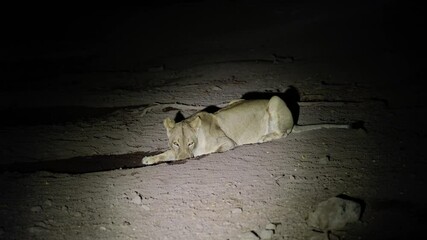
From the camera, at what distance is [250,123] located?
23.3ft

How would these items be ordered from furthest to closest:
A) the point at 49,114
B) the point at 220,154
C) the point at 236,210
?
the point at 49,114, the point at 220,154, the point at 236,210

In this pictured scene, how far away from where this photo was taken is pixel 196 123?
6840 millimetres

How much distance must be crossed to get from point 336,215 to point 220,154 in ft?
8.36

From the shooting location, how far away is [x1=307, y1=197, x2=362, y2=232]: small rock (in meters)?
4.85

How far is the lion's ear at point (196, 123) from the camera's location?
6.82 m

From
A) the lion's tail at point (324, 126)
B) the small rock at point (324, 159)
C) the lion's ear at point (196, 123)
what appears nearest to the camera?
the small rock at point (324, 159)

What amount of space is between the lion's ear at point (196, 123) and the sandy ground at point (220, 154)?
0.55 meters

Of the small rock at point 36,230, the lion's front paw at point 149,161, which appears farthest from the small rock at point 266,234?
the small rock at point 36,230

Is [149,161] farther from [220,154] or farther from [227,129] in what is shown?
[227,129]

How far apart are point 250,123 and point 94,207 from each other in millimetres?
2804

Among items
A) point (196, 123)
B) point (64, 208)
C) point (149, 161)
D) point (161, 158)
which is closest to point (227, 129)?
point (196, 123)

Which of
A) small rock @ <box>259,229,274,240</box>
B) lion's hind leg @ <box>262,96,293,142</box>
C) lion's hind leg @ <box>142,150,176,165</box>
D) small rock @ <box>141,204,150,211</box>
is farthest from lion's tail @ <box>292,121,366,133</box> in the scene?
small rock @ <box>141,204,150,211</box>

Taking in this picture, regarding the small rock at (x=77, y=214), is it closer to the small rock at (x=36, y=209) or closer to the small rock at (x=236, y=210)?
the small rock at (x=36, y=209)

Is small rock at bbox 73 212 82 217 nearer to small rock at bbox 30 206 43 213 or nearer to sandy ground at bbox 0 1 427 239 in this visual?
sandy ground at bbox 0 1 427 239
